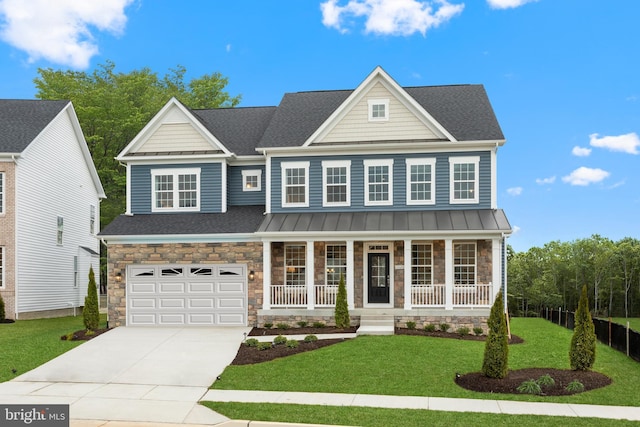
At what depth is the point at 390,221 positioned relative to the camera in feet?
73.7

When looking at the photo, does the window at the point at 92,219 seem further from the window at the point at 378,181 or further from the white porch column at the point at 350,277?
the white porch column at the point at 350,277

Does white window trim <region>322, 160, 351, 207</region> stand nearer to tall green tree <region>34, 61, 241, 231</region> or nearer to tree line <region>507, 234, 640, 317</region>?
tall green tree <region>34, 61, 241, 231</region>

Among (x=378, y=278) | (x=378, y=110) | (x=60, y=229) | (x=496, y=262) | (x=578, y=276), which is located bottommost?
(x=578, y=276)

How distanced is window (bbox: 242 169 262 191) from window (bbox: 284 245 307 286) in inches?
123

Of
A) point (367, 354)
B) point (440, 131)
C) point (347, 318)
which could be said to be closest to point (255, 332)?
point (347, 318)

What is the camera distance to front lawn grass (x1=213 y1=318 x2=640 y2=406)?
44.4 ft

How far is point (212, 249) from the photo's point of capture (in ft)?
75.1

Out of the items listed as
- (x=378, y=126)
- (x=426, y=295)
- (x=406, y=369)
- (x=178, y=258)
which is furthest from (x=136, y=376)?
(x=378, y=126)

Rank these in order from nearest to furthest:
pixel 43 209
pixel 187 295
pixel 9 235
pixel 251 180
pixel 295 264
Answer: pixel 187 295 < pixel 295 264 < pixel 251 180 < pixel 9 235 < pixel 43 209

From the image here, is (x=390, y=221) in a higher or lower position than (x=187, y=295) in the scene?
higher

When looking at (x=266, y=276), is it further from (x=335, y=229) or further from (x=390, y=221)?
(x=390, y=221)

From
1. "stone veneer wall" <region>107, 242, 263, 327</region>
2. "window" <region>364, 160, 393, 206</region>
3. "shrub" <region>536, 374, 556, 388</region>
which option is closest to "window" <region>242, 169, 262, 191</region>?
"stone veneer wall" <region>107, 242, 263, 327</region>

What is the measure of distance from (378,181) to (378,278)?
361 cm

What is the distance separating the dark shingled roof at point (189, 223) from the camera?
23.0 meters
